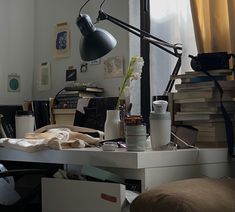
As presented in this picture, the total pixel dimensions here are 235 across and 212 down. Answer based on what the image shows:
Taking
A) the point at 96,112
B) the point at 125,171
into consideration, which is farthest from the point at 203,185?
the point at 96,112

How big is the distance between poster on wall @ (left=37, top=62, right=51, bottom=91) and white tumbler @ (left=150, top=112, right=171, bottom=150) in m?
1.47

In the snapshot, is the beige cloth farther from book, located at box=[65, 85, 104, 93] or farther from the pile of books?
book, located at box=[65, 85, 104, 93]

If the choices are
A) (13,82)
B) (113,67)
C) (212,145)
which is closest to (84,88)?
(113,67)

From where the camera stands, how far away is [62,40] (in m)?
2.65

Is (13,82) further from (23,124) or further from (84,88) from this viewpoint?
(23,124)

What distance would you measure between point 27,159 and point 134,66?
53 cm

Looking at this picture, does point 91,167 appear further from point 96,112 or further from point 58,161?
point 96,112

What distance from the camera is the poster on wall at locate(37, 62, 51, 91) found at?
2.72 metres

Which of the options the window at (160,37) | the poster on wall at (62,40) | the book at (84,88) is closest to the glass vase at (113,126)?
the window at (160,37)

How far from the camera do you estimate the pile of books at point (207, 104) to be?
1.63m

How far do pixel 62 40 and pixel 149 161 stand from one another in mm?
1602

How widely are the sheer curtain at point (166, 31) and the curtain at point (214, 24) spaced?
0.10 meters

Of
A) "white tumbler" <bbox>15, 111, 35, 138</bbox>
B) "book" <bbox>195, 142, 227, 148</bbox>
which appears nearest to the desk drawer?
"book" <bbox>195, 142, 227, 148</bbox>

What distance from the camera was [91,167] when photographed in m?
1.29
